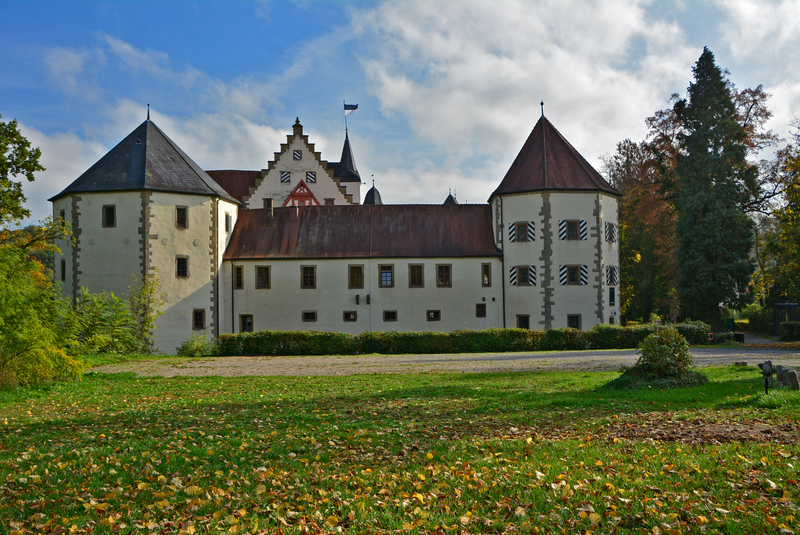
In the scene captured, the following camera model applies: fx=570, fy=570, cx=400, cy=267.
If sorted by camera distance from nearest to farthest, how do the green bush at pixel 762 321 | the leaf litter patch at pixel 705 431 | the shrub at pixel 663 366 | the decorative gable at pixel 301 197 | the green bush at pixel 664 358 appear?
the leaf litter patch at pixel 705 431
the shrub at pixel 663 366
the green bush at pixel 664 358
the green bush at pixel 762 321
the decorative gable at pixel 301 197

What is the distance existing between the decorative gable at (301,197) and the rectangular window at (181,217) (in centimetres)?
1560

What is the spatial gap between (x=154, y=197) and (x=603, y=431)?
1052 inches

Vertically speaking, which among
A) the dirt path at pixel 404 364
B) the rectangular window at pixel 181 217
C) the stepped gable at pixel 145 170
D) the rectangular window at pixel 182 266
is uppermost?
the stepped gable at pixel 145 170

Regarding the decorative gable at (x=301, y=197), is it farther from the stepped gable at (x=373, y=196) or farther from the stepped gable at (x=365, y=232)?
the stepped gable at (x=373, y=196)

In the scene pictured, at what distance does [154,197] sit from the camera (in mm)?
28875

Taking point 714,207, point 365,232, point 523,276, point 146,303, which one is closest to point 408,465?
point 146,303

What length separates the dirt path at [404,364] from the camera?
17.0 m

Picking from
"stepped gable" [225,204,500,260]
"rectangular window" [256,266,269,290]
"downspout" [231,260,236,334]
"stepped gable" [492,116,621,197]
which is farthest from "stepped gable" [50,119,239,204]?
"stepped gable" [492,116,621,197]

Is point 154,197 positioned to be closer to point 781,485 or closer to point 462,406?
point 462,406

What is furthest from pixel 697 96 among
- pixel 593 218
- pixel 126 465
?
pixel 126 465

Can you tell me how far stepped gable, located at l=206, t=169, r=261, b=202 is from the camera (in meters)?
46.0

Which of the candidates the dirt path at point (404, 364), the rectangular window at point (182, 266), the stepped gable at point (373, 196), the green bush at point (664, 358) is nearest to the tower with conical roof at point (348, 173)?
the stepped gable at point (373, 196)

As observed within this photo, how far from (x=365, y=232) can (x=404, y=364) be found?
1510 centimetres

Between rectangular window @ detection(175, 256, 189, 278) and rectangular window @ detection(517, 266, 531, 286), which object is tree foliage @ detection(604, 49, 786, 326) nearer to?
rectangular window @ detection(517, 266, 531, 286)
